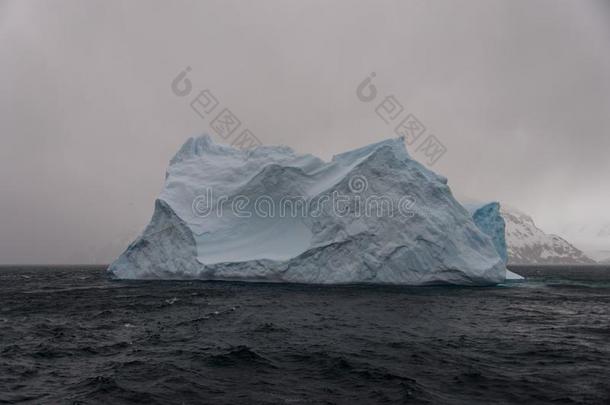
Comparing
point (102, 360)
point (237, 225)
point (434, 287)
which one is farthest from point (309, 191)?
point (102, 360)

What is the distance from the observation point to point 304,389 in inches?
345

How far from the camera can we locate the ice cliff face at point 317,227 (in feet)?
91.1

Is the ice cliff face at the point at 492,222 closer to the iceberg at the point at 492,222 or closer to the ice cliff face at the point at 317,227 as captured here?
the iceberg at the point at 492,222

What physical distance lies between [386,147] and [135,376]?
23378 mm

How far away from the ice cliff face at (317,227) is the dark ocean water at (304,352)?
A: 24.0 feet

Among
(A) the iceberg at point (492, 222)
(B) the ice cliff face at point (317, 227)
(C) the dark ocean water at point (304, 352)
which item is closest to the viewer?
(C) the dark ocean water at point (304, 352)

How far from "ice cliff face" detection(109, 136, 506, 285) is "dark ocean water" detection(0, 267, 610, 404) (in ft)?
24.0

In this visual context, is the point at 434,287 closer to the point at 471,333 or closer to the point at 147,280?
the point at 471,333

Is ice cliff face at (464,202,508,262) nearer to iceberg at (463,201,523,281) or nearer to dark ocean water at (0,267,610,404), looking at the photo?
iceberg at (463,201,523,281)

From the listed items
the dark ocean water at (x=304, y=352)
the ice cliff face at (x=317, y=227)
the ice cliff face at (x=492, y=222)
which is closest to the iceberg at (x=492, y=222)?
the ice cliff face at (x=492, y=222)

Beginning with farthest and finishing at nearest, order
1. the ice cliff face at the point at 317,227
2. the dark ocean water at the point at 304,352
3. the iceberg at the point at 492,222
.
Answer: the iceberg at the point at 492,222 < the ice cliff face at the point at 317,227 < the dark ocean water at the point at 304,352

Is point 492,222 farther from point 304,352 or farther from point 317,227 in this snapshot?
point 304,352

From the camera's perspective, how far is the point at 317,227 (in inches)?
1132

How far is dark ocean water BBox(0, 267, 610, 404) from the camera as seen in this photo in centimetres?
855
